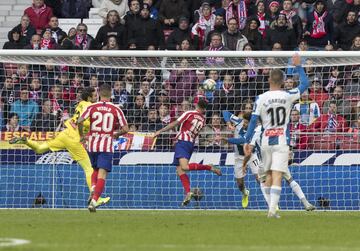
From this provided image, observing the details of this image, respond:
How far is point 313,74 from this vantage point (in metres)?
21.9

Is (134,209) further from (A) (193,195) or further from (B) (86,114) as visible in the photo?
(B) (86,114)

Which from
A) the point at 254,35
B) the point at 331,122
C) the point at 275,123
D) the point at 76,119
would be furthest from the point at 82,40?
the point at 275,123

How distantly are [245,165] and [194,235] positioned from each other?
700cm

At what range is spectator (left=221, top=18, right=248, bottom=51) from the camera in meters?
25.2

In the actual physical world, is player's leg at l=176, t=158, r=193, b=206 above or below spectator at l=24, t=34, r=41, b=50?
below

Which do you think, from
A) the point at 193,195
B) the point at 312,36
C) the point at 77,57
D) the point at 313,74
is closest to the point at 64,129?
the point at 77,57

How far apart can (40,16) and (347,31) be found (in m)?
7.81

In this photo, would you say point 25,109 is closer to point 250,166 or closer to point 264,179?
point 250,166

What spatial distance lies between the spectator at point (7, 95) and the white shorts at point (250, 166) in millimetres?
4651

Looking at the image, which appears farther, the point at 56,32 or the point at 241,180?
the point at 56,32

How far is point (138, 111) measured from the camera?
22.0 metres

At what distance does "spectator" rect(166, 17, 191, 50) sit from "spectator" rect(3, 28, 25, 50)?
362 centimetres

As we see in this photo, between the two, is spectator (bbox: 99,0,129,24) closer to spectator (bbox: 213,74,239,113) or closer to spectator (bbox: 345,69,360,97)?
spectator (bbox: 213,74,239,113)

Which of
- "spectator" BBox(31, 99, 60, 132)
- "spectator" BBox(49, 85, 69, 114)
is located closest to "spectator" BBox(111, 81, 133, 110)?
"spectator" BBox(49, 85, 69, 114)
